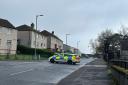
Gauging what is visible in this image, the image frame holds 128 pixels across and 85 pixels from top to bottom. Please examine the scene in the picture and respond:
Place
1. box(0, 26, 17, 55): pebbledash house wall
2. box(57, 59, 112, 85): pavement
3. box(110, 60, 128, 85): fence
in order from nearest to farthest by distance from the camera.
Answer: box(110, 60, 128, 85): fence → box(57, 59, 112, 85): pavement → box(0, 26, 17, 55): pebbledash house wall

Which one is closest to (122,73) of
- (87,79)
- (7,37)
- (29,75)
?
(87,79)

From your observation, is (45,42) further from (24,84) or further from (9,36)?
(24,84)

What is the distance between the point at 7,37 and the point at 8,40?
0.72m

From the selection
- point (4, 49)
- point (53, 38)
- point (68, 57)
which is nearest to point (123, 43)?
point (68, 57)

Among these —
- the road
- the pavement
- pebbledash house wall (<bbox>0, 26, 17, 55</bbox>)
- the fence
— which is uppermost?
pebbledash house wall (<bbox>0, 26, 17, 55</bbox>)

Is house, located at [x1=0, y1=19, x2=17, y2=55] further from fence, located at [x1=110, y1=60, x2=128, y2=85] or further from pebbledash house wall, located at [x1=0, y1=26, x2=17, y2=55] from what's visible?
fence, located at [x1=110, y1=60, x2=128, y2=85]

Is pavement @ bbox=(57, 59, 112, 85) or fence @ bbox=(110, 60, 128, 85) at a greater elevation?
fence @ bbox=(110, 60, 128, 85)

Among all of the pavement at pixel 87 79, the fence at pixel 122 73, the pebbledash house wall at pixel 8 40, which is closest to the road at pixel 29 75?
the pavement at pixel 87 79

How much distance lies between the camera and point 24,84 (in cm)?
1700

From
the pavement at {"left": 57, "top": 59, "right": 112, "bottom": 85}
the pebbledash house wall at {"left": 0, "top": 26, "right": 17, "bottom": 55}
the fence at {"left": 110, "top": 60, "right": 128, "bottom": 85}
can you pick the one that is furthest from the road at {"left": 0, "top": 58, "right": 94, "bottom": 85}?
the pebbledash house wall at {"left": 0, "top": 26, "right": 17, "bottom": 55}

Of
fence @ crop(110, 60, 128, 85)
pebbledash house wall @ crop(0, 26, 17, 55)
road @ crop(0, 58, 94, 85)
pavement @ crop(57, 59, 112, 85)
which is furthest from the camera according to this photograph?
pebbledash house wall @ crop(0, 26, 17, 55)

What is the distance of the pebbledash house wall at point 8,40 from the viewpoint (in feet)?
250

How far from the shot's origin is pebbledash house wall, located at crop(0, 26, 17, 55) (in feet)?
250

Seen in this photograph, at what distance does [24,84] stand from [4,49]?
58.6m
